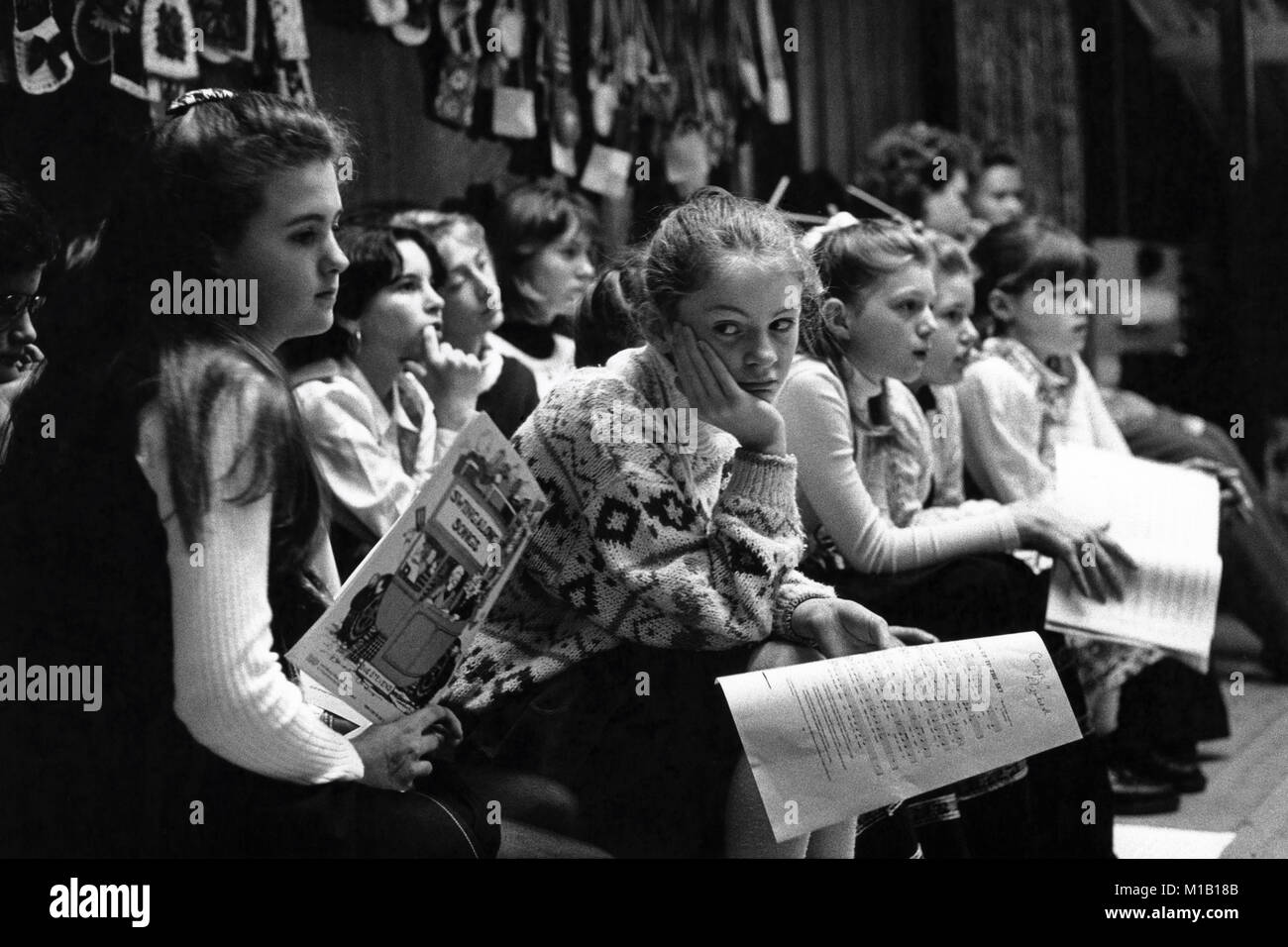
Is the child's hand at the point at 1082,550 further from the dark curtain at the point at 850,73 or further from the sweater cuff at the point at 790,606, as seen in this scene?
the dark curtain at the point at 850,73

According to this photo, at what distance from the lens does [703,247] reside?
166 cm

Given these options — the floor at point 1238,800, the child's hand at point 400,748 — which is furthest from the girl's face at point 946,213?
the child's hand at point 400,748

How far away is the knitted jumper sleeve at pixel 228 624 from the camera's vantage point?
1.28 meters

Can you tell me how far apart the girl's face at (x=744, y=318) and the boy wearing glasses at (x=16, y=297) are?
2.13 ft

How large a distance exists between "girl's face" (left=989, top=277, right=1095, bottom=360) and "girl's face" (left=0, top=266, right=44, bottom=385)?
187 centimetres

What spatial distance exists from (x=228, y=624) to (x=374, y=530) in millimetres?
562

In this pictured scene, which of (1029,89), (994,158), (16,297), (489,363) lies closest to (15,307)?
(16,297)

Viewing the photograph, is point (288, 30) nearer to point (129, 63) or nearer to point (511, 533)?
point (129, 63)

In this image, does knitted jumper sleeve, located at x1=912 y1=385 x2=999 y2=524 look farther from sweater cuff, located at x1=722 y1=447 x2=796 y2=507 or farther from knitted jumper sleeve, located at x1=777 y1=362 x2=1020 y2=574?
sweater cuff, located at x1=722 y1=447 x2=796 y2=507

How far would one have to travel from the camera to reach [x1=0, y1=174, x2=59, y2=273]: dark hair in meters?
1.55
